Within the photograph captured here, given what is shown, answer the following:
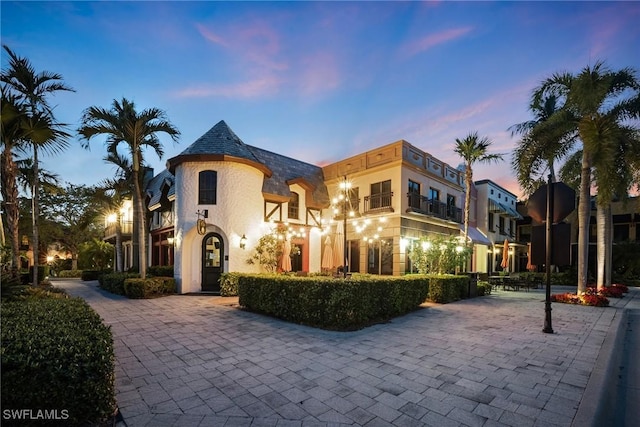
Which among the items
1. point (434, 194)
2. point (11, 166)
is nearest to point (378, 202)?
point (434, 194)

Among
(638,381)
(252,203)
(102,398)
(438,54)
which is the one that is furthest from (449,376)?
(252,203)

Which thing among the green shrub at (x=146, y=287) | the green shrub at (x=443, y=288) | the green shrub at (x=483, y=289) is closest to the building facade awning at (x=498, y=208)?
the green shrub at (x=483, y=289)

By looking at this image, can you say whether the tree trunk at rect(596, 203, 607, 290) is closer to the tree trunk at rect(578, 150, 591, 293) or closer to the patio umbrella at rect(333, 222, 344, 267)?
the tree trunk at rect(578, 150, 591, 293)

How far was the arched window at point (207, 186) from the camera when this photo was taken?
566 inches

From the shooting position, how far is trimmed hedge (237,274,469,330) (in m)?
7.64

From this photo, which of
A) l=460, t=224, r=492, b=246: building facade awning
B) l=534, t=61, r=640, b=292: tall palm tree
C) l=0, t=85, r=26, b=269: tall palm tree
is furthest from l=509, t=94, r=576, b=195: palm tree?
l=0, t=85, r=26, b=269: tall palm tree

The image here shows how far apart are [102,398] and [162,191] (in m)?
16.9

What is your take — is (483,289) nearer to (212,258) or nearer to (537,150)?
(537,150)

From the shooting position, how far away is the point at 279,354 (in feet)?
18.7

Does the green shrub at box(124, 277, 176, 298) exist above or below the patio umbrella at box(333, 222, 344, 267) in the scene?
below

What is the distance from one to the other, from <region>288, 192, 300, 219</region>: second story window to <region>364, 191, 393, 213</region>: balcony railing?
167 inches

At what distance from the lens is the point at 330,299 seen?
7.67 m

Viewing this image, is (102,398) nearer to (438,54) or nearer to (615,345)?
(615,345)

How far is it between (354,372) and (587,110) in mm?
14433
